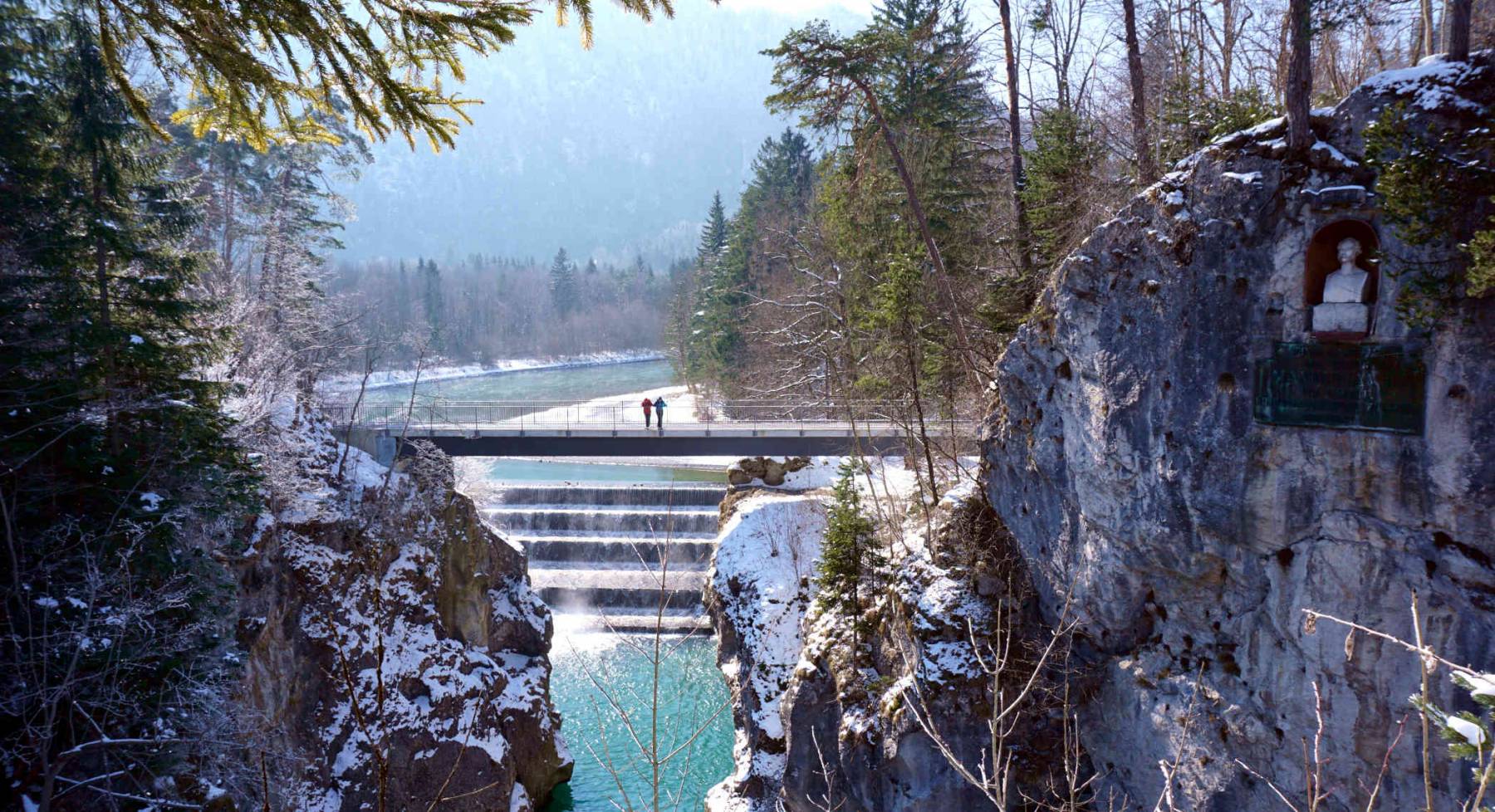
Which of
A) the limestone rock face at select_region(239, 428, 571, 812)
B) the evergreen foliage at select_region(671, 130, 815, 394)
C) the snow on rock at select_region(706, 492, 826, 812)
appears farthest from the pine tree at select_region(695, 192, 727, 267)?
the limestone rock face at select_region(239, 428, 571, 812)

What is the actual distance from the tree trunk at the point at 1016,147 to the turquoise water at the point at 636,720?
966 cm

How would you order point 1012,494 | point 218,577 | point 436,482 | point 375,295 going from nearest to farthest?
point 218,577, point 1012,494, point 436,482, point 375,295

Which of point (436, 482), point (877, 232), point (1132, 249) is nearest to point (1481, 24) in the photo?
point (1132, 249)

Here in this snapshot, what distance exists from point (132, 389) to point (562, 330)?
250ft

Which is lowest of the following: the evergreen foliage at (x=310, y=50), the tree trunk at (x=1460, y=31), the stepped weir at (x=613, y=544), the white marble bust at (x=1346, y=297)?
the stepped weir at (x=613, y=544)

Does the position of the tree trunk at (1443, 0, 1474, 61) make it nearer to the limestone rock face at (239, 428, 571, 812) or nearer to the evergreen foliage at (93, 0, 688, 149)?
the evergreen foliage at (93, 0, 688, 149)

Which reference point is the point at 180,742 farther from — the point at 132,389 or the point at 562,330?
the point at 562,330

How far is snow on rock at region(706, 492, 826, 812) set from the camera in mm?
13391

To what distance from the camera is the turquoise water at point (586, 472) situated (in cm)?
3147

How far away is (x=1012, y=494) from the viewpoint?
34.6ft

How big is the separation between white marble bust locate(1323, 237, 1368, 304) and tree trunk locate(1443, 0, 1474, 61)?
1.55 m

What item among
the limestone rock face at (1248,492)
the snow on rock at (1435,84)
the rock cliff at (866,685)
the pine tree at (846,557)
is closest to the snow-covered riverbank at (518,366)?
the rock cliff at (866,685)

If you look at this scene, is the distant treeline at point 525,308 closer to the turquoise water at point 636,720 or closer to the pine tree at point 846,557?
the turquoise water at point 636,720

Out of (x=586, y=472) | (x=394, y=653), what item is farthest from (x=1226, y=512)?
(x=586, y=472)
